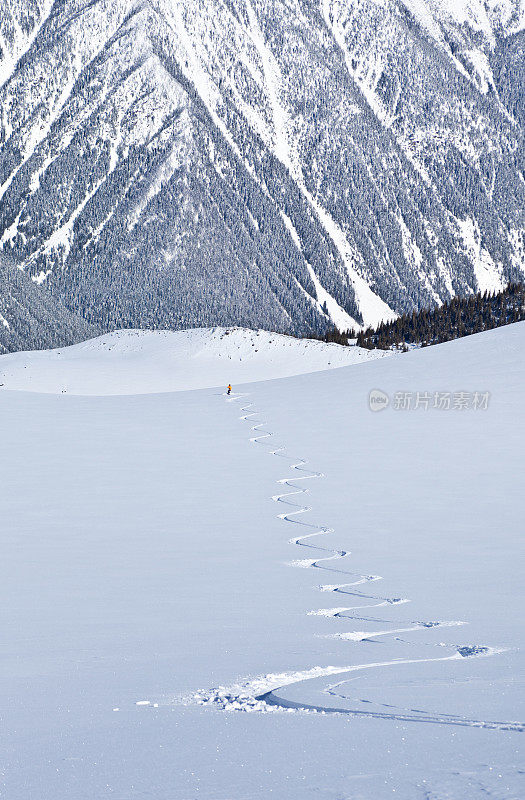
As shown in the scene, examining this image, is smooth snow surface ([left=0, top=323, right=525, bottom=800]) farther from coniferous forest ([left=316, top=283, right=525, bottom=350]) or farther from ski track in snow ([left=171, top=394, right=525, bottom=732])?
coniferous forest ([left=316, top=283, right=525, bottom=350])


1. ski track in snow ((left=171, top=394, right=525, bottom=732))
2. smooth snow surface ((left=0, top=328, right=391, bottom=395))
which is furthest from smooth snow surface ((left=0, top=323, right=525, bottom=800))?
smooth snow surface ((left=0, top=328, right=391, bottom=395))

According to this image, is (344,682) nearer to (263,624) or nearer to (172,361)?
(263,624)

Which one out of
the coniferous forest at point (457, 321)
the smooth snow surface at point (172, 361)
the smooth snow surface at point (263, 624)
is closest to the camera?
the smooth snow surface at point (263, 624)

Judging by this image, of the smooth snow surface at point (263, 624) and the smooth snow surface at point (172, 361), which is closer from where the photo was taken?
the smooth snow surface at point (263, 624)

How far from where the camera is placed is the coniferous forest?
10038 cm

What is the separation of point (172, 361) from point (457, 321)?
48.0 m

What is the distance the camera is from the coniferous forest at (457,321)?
329 ft

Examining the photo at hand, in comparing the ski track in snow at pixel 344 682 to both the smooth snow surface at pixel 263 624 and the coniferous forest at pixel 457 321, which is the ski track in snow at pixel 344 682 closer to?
the smooth snow surface at pixel 263 624

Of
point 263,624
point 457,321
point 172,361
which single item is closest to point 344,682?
point 263,624

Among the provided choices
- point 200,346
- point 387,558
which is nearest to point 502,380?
point 387,558

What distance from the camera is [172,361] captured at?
212ft

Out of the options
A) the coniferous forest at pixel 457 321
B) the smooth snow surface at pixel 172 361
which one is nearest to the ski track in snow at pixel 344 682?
the smooth snow surface at pixel 172 361

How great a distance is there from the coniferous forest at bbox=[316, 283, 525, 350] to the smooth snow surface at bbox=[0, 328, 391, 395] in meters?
28.9

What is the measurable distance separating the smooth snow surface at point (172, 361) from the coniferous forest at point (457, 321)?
28.9 metres
